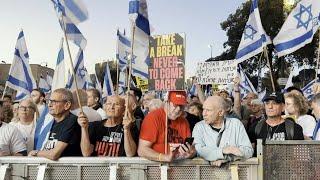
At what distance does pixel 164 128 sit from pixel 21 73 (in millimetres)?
6568

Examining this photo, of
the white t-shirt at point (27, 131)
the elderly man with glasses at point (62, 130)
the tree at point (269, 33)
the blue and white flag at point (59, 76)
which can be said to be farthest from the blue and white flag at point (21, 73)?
the tree at point (269, 33)

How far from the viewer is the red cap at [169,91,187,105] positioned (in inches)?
209

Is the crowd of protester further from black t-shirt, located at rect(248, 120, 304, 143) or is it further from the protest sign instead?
the protest sign

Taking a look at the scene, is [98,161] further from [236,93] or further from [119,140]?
[236,93]

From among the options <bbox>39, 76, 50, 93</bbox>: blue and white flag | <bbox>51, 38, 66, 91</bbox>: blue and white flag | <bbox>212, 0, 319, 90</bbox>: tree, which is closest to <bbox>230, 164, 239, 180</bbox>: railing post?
<bbox>51, 38, 66, 91</bbox>: blue and white flag

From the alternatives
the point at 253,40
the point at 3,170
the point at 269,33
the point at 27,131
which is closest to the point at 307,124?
the point at 27,131

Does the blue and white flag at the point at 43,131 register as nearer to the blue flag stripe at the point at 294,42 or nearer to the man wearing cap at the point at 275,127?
the man wearing cap at the point at 275,127

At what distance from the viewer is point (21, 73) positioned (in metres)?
11.1

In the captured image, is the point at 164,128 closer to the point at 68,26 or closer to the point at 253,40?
the point at 68,26

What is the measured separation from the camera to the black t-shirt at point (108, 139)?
5.61 m

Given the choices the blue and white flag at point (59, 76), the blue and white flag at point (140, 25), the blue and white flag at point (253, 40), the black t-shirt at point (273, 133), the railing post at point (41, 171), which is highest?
the blue and white flag at point (253, 40)

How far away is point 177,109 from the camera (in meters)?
5.30

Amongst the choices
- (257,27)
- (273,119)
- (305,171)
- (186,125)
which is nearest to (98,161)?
(186,125)

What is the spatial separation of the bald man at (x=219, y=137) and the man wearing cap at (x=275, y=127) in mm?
815
